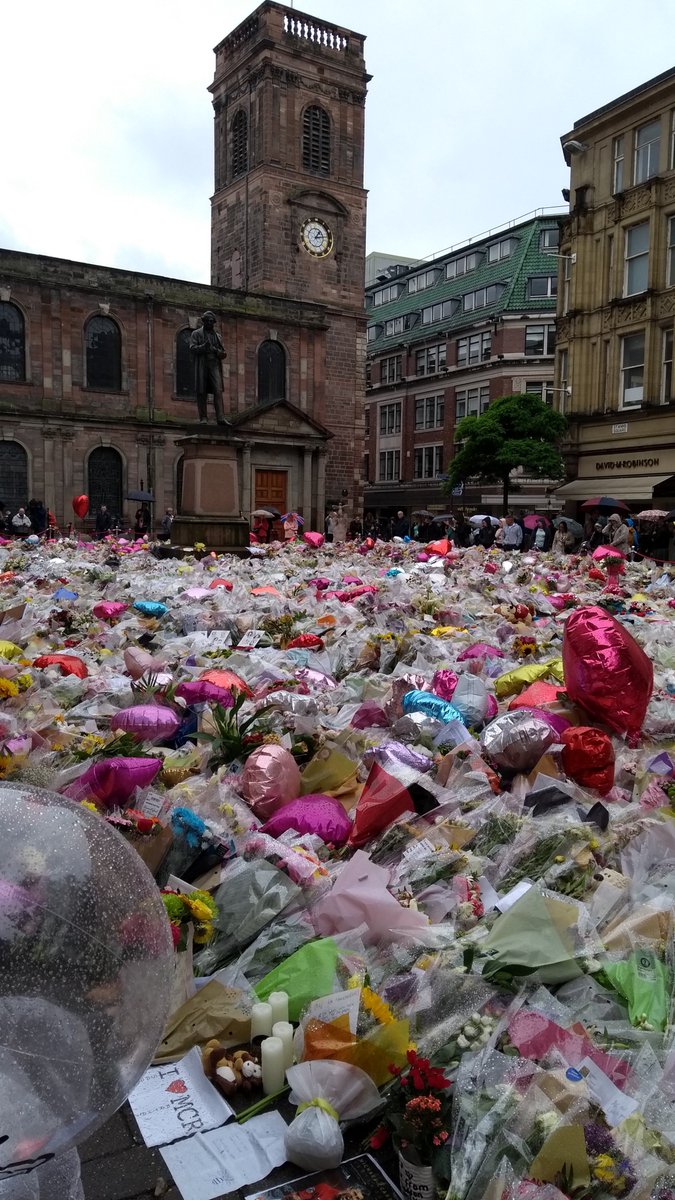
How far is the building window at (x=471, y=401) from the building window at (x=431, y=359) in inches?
104

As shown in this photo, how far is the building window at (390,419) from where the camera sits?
47750 mm

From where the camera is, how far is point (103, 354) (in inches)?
1109

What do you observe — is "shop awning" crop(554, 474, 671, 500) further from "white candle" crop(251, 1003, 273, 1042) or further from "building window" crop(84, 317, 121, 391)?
"white candle" crop(251, 1003, 273, 1042)

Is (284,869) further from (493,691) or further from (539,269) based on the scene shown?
(539,269)

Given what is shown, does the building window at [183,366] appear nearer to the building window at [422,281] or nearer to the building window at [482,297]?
the building window at [482,297]

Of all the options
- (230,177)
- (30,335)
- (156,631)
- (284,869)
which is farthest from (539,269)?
(284,869)

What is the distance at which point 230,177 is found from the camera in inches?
1339

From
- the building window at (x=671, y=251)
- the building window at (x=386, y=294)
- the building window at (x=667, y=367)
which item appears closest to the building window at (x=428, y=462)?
the building window at (x=386, y=294)

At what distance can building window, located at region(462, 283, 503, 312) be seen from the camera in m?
41.8

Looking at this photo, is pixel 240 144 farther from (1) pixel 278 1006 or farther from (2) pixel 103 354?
(1) pixel 278 1006

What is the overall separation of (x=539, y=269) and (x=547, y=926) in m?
43.0

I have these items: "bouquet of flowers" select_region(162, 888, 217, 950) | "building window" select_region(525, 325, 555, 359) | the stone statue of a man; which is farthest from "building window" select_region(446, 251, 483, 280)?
"bouquet of flowers" select_region(162, 888, 217, 950)

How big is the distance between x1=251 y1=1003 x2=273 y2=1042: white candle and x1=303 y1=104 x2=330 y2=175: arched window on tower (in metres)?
35.1

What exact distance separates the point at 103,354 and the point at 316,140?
12.6 meters
